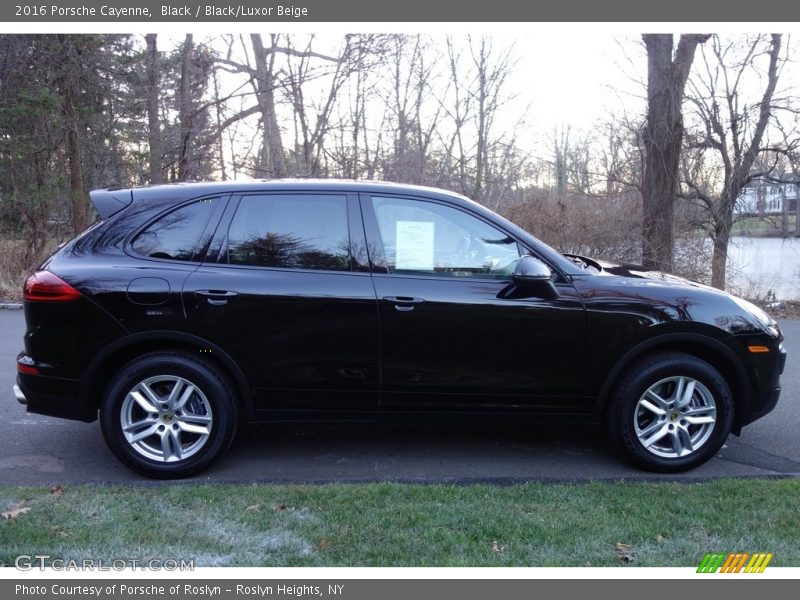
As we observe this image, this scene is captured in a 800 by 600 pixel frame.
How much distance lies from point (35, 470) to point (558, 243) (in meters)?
10.8

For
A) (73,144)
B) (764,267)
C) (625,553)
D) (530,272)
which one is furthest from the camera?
(764,267)

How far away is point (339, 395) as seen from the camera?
14.4ft

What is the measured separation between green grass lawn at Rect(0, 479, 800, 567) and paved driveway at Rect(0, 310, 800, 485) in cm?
34

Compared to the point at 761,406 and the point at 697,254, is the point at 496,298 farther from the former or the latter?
the point at 697,254

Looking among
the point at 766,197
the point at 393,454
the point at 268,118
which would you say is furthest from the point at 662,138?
the point at 393,454

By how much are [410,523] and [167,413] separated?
1.77 meters

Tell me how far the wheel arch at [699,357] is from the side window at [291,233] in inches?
74.5

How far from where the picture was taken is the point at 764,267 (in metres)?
15.2

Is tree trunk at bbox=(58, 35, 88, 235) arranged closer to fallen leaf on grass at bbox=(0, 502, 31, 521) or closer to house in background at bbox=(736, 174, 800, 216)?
fallen leaf on grass at bbox=(0, 502, 31, 521)

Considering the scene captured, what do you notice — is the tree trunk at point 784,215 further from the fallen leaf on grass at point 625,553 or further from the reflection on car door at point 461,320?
the fallen leaf on grass at point 625,553

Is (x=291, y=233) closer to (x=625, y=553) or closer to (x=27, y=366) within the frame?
(x=27, y=366)

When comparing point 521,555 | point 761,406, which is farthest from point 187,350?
point 761,406

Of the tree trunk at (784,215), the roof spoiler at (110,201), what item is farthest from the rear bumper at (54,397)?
the tree trunk at (784,215)

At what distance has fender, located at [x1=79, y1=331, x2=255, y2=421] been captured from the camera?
13.9 feet
